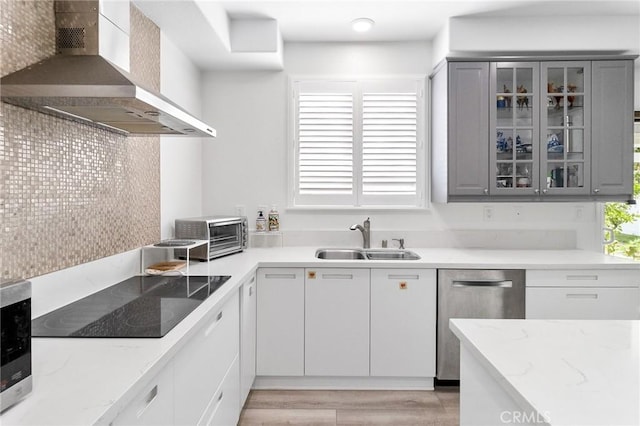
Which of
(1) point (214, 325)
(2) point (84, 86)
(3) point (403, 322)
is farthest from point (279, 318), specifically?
(2) point (84, 86)

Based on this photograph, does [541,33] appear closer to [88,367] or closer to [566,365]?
[566,365]

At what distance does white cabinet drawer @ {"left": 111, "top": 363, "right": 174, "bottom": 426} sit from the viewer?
947 mm

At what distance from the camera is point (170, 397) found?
1.19 metres

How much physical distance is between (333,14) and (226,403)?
256cm

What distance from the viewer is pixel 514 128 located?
2812 millimetres

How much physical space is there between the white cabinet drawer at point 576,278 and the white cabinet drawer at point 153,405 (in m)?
2.30

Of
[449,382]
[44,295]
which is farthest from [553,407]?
[449,382]

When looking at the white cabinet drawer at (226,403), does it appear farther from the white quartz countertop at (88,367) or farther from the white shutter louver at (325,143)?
the white shutter louver at (325,143)

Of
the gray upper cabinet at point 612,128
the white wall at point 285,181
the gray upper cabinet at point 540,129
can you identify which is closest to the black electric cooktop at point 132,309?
the white wall at point 285,181

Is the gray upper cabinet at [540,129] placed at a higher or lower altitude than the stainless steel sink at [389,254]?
higher

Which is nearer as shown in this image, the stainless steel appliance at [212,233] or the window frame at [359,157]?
the stainless steel appliance at [212,233]

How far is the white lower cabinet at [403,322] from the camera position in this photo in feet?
8.41

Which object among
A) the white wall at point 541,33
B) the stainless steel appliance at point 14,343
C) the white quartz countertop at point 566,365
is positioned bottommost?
the white quartz countertop at point 566,365

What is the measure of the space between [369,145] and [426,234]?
0.89m
